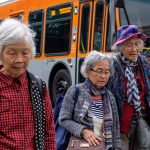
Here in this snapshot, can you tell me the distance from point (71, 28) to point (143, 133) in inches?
306

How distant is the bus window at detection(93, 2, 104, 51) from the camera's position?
35.7 ft

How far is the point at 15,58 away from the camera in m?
2.94

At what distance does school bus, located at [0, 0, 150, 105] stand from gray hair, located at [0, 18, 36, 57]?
6.46 metres

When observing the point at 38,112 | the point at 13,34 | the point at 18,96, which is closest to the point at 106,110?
the point at 38,112

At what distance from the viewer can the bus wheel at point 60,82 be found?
1199 centimetres

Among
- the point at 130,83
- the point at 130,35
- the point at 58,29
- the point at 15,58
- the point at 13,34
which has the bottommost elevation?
the point at 130,83

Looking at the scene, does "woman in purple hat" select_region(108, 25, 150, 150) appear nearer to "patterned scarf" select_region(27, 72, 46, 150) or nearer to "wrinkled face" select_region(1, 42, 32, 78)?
"patterned scarf" select_region(27, 72, 46, 150)

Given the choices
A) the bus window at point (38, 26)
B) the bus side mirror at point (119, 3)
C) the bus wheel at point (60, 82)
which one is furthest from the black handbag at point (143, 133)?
the bus window at point (38, 26)

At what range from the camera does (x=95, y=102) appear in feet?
13.1

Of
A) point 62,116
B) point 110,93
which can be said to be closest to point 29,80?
point 62,116

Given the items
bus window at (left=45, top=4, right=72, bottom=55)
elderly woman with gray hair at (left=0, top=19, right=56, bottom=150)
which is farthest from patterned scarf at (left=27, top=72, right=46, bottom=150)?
bus window at (left=45, top=4, right=72, bottom=55)

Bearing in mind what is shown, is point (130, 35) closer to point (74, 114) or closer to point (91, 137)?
point (74, 114)

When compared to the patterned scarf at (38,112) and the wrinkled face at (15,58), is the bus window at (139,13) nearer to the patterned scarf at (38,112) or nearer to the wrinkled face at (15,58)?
the patterned scarf at (38,112)

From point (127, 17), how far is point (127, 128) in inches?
242
